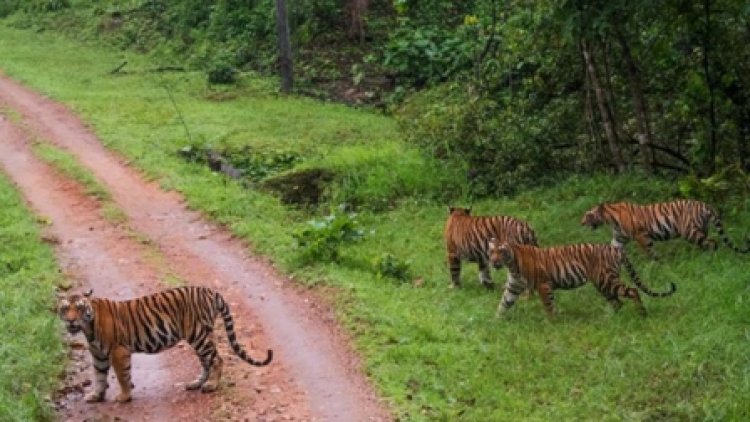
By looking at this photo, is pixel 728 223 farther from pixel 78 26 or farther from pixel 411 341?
pixel 78 26

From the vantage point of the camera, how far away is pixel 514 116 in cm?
1864

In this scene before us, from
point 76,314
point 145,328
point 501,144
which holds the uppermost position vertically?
point 76,314

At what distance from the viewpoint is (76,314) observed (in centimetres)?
1044

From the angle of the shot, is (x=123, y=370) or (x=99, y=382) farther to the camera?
(x=99, y=382)

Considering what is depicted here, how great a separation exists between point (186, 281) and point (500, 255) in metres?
4.79

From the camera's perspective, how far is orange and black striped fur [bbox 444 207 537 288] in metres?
13.9

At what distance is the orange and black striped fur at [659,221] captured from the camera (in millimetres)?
13672

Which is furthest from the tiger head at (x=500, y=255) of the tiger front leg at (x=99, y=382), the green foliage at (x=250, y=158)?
the green foliage at (x=250, y=158)

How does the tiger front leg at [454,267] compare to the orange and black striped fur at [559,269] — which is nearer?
the orange and black striped fur at [559,269]

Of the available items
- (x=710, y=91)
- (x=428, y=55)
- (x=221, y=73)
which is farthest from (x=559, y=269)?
(x=221, y=73)

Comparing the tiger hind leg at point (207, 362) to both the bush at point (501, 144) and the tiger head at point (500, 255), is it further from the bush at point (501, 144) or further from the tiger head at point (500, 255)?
the bush at point (501, 144)

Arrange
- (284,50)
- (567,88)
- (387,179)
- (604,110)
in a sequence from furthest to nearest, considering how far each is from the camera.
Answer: (284,50) → (567,88) → (387,179) → (604,110)

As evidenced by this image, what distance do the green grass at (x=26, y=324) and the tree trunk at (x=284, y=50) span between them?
986 cm

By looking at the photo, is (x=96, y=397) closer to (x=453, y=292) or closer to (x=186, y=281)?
(x=186, y=281)
